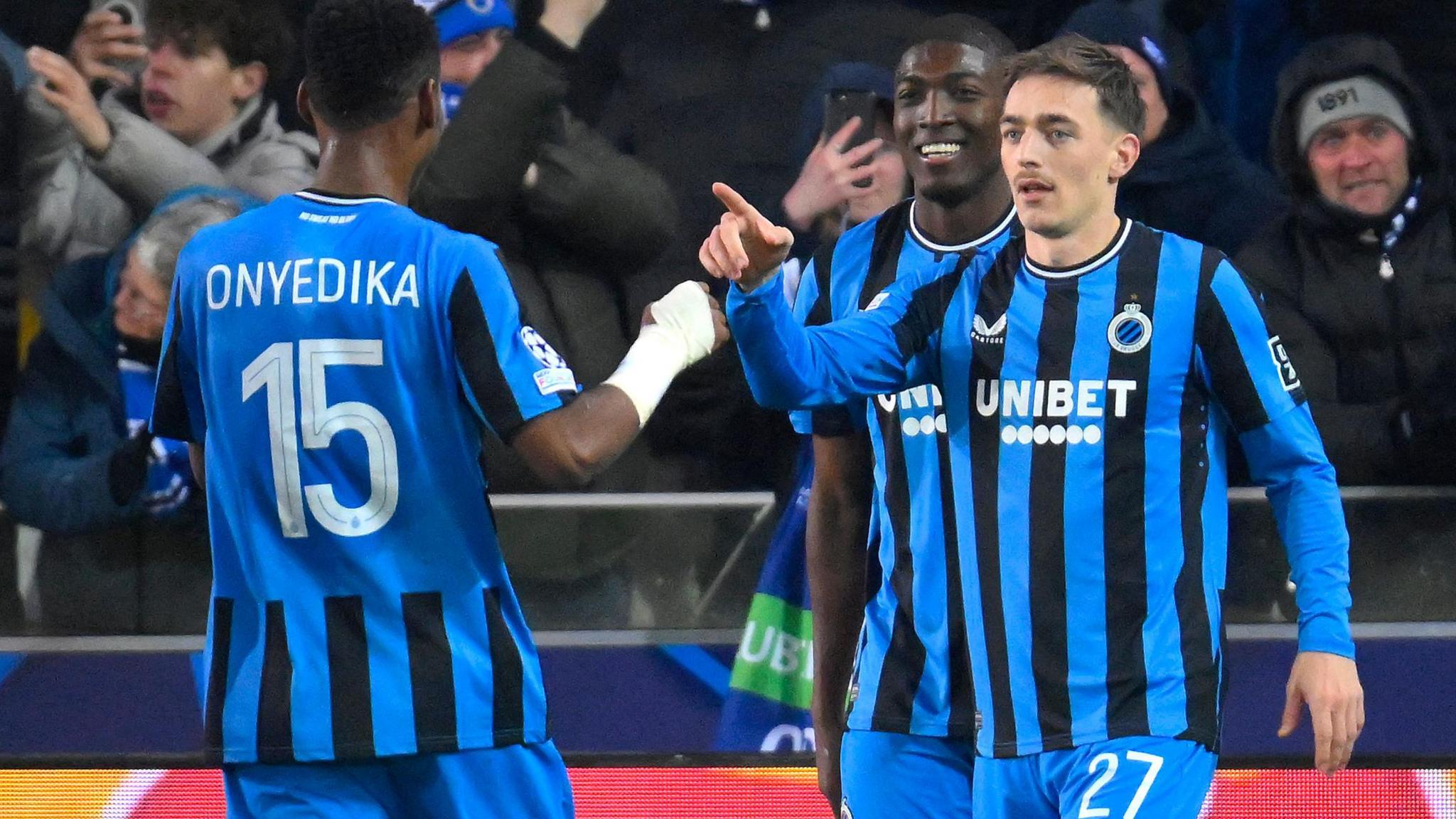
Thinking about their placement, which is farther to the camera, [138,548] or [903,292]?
[138,548]

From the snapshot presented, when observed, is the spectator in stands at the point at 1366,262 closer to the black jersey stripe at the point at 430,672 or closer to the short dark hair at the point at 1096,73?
the short dark hair at the point at 1096,73

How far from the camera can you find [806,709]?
12.6 ft

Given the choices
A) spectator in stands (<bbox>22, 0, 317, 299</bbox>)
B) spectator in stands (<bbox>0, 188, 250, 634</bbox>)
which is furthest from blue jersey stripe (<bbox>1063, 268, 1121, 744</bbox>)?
spectator in stands (<bbox>0, 188, 250, 634</bbox>)

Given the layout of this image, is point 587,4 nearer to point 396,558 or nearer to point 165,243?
point 165,243

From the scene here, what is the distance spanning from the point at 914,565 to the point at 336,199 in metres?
0.92

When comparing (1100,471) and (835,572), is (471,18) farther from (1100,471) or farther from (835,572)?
(1100,471)

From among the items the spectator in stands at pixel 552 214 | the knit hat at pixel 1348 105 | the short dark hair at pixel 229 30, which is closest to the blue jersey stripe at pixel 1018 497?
the spectator in stands at pixel 552 214

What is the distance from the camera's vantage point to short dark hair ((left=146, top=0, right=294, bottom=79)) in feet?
12.8

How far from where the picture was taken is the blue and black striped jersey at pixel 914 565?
2283mm

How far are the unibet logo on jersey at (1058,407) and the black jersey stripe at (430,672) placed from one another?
0.77 meters

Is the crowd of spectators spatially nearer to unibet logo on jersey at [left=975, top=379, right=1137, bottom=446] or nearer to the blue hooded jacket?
the blue hooded jacket

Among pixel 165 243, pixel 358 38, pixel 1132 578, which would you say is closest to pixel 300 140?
pixel 165 243

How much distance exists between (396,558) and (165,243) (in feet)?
7.61

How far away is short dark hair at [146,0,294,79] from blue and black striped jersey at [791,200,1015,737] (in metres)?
1.94
